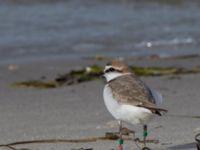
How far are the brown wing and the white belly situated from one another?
3cm

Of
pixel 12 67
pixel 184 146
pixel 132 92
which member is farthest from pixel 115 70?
pixel 12 67

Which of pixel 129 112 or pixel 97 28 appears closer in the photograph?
pixel 129 112

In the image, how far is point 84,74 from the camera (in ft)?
28.1

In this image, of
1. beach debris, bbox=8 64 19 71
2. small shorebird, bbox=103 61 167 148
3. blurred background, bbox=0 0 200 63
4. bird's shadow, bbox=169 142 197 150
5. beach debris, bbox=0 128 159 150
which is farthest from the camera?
blurred background, bbox=0 0 200 63

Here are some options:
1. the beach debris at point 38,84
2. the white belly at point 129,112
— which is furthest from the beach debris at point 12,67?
the white belly at point 129,112

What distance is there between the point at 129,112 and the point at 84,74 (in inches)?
137

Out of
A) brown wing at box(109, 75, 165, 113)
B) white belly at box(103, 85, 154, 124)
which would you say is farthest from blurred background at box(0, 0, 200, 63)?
white belly at box(103, 85, 154, 124)

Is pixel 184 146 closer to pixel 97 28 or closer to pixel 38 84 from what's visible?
pixel 38 84

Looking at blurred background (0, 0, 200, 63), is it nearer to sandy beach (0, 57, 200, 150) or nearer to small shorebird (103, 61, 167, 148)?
sandy beach (0, 57, 200, 150)

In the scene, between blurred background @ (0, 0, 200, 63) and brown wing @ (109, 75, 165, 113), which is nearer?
brown wing @ (109, 75, 165, 113)

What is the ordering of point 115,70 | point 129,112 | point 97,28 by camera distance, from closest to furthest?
point 129,112 → point 115,70 → point 97,28

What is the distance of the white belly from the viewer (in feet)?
16.6

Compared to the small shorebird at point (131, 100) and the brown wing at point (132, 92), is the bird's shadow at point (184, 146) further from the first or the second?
the brown wing at point (132, 92)

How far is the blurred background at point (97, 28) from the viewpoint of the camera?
11.0 meters
